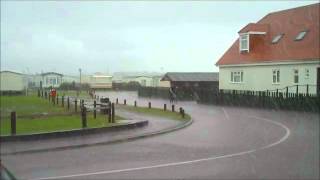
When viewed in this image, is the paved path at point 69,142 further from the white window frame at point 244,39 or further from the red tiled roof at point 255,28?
the red tiled roof at point 255,28

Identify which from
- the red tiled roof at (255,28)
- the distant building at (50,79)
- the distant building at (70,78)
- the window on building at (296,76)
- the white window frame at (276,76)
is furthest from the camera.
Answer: the distant building at (70,78)

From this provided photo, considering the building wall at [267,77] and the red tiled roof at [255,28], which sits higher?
the red tiled roof at [255,28]

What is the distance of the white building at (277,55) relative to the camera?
3678 cm

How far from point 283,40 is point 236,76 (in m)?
6.07

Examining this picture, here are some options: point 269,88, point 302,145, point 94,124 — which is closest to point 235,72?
point 269,88

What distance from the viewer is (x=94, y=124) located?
70.3ft

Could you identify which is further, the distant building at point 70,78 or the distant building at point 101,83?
the distant building at point 70,78

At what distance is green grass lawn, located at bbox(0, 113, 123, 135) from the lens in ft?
62.1

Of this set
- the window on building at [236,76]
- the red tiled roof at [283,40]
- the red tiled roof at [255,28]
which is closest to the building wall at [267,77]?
the window on building at [236,76]

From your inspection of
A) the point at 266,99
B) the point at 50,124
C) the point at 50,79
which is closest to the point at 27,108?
the point at 50,124

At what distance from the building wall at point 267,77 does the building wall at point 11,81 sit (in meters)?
22.3

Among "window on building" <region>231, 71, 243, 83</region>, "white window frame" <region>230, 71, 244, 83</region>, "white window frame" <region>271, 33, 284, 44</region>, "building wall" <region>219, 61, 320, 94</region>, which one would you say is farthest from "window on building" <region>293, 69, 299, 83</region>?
"window on building" <region>231, 71, 243, 83</region>

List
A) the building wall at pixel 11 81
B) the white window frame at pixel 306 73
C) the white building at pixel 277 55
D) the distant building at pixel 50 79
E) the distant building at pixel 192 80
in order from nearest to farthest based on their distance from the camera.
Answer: the white window frame at pixel 306 73 < the white building at pixel 277 55 < the building wall at pixel 11 81 < the distant building at pixel 192 80 < the distant building at pixel 50 79

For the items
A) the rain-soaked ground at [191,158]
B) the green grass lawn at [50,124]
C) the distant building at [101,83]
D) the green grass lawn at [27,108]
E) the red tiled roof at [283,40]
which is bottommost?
the rain-soaked ground at [191,158]
